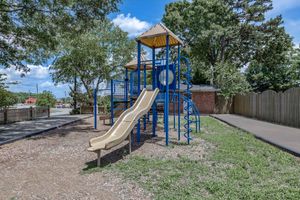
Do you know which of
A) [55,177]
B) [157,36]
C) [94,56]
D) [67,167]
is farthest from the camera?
[94,56]

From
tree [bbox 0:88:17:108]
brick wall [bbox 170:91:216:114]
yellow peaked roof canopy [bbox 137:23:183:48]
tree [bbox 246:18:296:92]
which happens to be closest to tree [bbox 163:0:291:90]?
tree [bbox 246:18:296:92]

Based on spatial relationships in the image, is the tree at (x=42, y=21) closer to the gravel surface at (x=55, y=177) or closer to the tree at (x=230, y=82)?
the gravel surface at (x=55, y=177)

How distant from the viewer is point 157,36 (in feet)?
26.7

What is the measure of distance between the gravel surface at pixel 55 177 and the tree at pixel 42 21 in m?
5.06

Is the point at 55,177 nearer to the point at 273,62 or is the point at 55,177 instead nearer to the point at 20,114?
the point at 20,114

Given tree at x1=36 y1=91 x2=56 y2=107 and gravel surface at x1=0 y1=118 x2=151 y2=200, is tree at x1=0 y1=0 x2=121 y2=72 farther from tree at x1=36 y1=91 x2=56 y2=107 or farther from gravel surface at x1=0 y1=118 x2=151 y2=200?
tree at x1=36 y1=91 x2=56 y2=107

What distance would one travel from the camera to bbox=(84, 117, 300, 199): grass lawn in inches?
154

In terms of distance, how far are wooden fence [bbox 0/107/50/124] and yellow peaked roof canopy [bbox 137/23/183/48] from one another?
30.3 feet

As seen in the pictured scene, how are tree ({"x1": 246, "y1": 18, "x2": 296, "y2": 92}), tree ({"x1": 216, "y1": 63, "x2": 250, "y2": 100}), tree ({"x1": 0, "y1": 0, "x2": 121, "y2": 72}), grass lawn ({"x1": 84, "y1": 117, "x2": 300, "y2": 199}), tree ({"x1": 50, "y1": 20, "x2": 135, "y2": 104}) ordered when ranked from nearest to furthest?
grass lawn ({"x1": 84, "y1": 117, "x2": 300, "y2": 199})
tree ({"x1": 0, "y1": 0, "x2": 121, "y2": 72})
tree ({"x1": 216, "y1": 63, "x2": 250, "y2": 100})
tree ({"x1": 50, "y1": 20, "x2": 135, "y2": 104})
tree ({"x1": 246, "y1": 18, "x2": 296, "y2": 92})

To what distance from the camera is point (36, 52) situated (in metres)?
12.4

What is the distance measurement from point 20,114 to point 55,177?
12.1 meters

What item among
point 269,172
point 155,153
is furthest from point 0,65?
point 269,172

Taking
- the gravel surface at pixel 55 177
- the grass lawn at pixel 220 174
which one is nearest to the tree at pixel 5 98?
the gravel surface at pixel 55 177

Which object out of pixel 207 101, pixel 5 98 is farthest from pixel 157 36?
pixel 207 101
